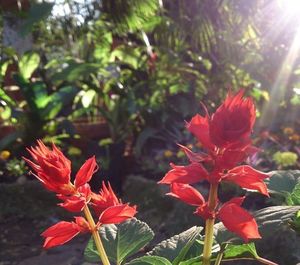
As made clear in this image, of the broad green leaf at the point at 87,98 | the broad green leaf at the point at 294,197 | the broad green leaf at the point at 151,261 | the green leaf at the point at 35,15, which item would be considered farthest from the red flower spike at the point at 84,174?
the broad green leaf at the point at 87,98

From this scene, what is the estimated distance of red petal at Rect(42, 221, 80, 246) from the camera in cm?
55

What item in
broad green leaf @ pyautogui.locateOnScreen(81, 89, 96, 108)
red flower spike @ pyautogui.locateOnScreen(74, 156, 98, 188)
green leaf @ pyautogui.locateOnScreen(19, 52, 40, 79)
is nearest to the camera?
red flower spike @ pyautogui.locateOnScreen(74, 156, 98, 188)

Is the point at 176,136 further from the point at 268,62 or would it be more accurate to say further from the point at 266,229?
the point at 266,229

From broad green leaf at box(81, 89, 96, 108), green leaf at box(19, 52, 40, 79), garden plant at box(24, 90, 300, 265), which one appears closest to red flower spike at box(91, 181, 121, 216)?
garden plant at box(24, 90, 300, 265)

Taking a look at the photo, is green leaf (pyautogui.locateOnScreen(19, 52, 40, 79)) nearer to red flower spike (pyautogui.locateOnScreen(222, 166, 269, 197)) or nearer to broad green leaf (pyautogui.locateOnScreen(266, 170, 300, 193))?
broad green leaf (pyautogui.locateOnScreen(266, 170, 300, 193))

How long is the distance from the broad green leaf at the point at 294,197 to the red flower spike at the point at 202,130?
207 millimetres

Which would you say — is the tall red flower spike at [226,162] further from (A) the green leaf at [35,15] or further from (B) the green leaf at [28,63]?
(B) the green leaf at [28,63]

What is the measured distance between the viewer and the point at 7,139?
3533mm

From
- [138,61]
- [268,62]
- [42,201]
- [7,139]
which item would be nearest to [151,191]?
[42,201]

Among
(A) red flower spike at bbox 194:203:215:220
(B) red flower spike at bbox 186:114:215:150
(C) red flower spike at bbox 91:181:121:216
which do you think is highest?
(B) red flower spike at bbox 186:114:215:150

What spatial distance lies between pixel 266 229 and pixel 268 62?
387cm

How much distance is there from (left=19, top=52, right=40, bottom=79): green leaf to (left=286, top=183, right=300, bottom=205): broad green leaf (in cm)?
326

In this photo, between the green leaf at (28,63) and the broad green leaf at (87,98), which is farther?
the green leaf at (28,63)

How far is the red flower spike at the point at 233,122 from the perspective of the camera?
44cm
